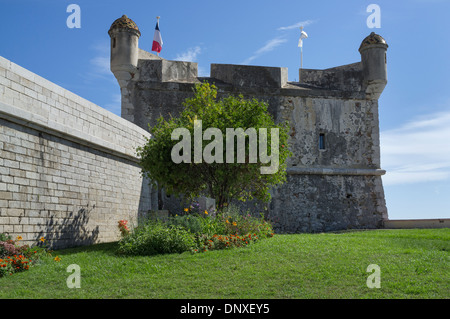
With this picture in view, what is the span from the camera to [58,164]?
10492 mm

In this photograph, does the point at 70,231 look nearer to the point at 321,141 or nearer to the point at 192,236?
the point at 192,236

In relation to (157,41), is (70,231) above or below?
below

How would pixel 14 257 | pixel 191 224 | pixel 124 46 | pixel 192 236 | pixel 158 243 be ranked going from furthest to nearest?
pixel 124 46, pixel 191 224, pixel 192 236, pixel 158 243, pixel 14 257

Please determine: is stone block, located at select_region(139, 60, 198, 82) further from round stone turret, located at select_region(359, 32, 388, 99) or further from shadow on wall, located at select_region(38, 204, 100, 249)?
round stone turret, located at select_region(359, 32, 388, 99)

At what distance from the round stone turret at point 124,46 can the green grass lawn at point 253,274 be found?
952 cm

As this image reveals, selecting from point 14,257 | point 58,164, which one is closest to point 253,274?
point 14,257

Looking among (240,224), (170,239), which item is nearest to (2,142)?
(170,239)

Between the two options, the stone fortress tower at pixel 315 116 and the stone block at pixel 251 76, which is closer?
the stone fortress tower at pixel 315 116

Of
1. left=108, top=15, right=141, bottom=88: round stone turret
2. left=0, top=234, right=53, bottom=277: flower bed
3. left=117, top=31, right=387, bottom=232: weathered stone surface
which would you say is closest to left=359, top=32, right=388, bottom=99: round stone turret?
left=117, top=31, right=387, bottom=232: weathered stone surface

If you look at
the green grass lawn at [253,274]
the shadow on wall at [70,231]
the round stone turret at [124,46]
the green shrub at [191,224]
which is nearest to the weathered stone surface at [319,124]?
the round stone turret at [124,46]

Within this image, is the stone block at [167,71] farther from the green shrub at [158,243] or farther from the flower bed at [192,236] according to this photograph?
the green shrub at [158,243]

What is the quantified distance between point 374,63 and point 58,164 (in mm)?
14568

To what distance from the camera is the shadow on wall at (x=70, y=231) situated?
10.0 metres

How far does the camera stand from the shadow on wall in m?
10.0
